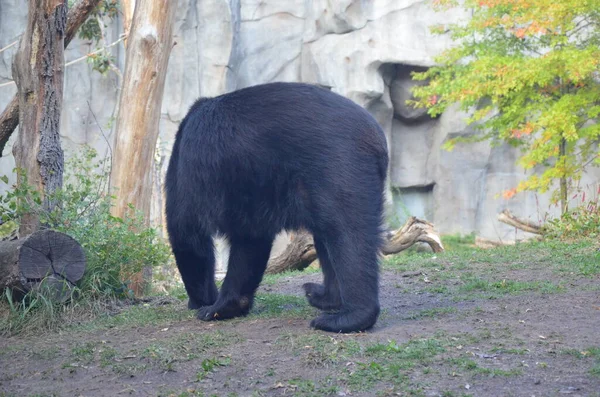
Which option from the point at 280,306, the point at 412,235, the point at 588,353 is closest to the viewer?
the point at 588,353

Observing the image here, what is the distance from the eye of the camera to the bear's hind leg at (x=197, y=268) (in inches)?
210

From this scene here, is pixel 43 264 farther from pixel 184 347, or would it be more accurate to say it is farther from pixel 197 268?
pixel 184 347

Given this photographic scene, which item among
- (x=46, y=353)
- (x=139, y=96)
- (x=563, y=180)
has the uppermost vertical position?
Answer: (x=139, y=96)

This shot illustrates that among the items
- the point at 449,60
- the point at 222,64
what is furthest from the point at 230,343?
the point at 222,64

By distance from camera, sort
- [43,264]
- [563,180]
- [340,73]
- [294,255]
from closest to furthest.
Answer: [43,264] < [294,255] < [563,180] < [340,73]

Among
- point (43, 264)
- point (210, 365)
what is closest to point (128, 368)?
point (210, 365)

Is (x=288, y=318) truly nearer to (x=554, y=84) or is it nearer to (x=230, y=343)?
(x=230, y=343)

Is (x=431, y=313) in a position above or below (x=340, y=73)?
below

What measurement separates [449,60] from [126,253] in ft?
26.6

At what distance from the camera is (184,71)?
1619cm

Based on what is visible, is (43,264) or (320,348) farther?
(43,264)

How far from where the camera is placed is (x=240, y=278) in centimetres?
532

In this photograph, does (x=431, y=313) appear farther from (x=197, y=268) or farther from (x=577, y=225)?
(x=577, y=225)

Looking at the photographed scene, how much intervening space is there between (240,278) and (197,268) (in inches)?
14.6
